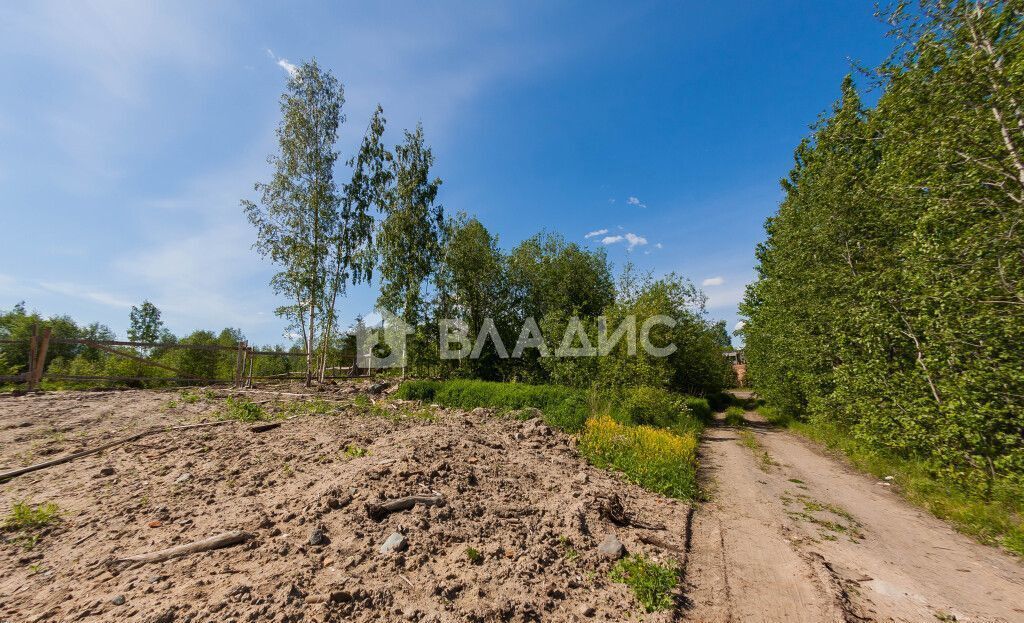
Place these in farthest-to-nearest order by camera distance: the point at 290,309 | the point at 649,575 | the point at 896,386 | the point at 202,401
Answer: the point at 290,309 < the point at 202,401 < the point at 896,386 < the point at 649,575

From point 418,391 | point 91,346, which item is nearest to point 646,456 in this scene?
point 418,391

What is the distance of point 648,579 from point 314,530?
3.31 m

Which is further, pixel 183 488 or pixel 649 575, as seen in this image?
pixel 183 488

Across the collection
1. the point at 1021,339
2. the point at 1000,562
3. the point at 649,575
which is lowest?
the point at 1000,562

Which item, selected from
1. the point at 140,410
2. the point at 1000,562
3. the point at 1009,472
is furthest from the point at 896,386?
the point at 140,410

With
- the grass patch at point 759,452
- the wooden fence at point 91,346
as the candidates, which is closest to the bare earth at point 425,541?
the grass patch at point 759,452

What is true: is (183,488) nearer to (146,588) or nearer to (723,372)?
(146,588)

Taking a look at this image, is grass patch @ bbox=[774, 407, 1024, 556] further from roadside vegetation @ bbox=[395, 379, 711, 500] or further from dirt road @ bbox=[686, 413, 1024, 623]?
roadside vegetation @ bbox=[395, 379, 711, 500]

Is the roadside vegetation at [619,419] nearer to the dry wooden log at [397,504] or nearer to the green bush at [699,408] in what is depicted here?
the green bush at [699,408]

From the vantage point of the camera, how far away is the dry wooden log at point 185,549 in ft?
10.2

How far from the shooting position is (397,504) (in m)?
4.19

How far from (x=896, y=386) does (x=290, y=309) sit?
71.9ft

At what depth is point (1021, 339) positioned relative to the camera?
Answer: 18.4 feet

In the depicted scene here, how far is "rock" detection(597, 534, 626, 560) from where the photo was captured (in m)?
4.00
